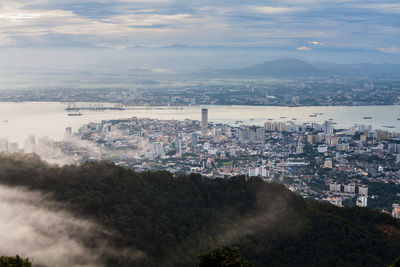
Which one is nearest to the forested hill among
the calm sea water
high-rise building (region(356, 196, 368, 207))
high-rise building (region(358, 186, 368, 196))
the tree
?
the tree

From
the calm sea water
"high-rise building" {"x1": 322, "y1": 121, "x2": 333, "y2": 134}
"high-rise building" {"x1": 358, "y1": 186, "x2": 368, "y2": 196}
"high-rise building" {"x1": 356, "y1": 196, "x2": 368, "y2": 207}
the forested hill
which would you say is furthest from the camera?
"high-rise building" {"x1": 322, "y1": 121, "x2": 333, "y2": 134}

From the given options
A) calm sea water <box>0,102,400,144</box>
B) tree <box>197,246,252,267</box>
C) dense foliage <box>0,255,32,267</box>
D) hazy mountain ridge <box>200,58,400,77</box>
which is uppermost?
hazy mountain ridge <box>200,58,400,77</box>

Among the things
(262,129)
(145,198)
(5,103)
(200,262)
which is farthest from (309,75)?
(200,262)

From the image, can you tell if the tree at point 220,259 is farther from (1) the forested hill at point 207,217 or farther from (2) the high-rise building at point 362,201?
(2) the high-rise building at point 362,201

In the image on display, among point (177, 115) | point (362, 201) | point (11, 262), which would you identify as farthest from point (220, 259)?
point (177, 115)

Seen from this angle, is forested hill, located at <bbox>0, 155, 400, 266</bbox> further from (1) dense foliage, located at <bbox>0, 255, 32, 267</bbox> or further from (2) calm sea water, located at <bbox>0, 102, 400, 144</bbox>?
(2) calm sea water, located at <bbox>0, 102, 400, 144</bbox>

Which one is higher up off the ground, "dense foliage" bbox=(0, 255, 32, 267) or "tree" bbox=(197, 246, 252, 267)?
"dense foliage" bbox=(0, 255, 32, 267)

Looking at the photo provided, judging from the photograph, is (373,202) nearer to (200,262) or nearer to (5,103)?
(200,262)

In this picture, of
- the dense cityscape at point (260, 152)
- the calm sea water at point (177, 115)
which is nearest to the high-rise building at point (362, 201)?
the dense cityscape at point (260, 152)
